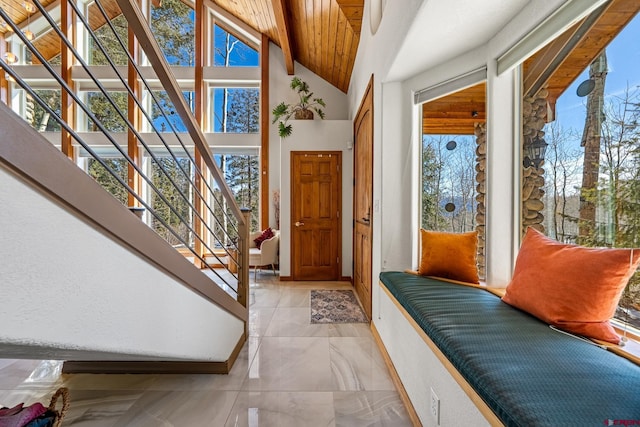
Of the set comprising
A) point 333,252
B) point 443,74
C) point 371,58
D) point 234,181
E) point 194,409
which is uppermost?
point 371,58

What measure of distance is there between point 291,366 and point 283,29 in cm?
442

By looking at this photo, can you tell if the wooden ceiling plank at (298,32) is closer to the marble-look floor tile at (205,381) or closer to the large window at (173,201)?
the large window at (173,201)

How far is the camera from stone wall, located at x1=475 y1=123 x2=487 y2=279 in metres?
2.18

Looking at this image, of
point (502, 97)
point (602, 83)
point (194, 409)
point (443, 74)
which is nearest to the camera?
point (602, 83)

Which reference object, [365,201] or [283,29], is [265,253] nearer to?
[365,201]

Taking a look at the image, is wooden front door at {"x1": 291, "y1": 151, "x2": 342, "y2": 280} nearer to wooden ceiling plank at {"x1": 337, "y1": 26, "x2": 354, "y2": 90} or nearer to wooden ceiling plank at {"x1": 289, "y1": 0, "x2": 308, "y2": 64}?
wooden ceiling plank at {"x1": 337, "y1": 26, "x2": 354, "y2": 90}

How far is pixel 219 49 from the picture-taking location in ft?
20.1

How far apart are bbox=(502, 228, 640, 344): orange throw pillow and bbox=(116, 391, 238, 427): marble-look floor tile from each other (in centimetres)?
172

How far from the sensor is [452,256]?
2.12 m

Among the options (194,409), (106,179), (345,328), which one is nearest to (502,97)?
(345,328)

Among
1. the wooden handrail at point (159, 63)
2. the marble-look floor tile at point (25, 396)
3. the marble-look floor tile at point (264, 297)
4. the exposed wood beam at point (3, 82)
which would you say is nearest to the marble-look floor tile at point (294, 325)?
the marble-look floor tile at point (264, 297)

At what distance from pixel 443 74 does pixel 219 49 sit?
5.29 m

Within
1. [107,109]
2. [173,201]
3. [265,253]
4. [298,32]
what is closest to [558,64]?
→ [298,32]

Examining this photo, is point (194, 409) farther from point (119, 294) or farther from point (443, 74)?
point (443, 74)
